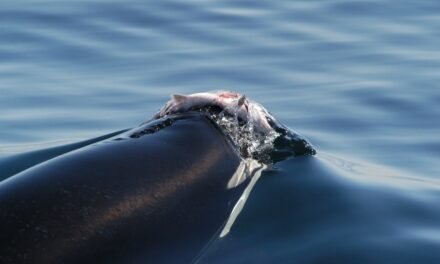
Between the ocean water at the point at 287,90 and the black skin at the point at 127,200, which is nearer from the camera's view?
the black skin at the point at 127,200

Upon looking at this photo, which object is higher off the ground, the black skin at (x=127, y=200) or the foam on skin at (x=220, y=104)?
the foam on skin at (x=220, y=104)

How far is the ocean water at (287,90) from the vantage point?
8.25 meters

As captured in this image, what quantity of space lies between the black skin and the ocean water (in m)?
0.33

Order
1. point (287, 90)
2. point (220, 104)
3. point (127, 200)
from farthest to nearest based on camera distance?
1. point (287, 90)
2. point (220, 104)
3. point (127, 200)

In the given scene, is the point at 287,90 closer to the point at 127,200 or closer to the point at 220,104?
the point at 220,104

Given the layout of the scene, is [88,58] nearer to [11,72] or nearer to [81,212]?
[11,72]

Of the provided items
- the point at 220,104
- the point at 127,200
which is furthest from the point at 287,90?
the point at 127,200

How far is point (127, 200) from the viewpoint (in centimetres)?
695

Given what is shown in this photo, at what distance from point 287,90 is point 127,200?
586 centimetres

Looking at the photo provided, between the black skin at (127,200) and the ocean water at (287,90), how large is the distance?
33 centimetres

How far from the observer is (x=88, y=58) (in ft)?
46.1

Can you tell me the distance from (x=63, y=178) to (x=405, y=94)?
620 cm

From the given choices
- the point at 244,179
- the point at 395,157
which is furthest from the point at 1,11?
the point at 244,179

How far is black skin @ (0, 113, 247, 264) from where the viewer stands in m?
6.45
